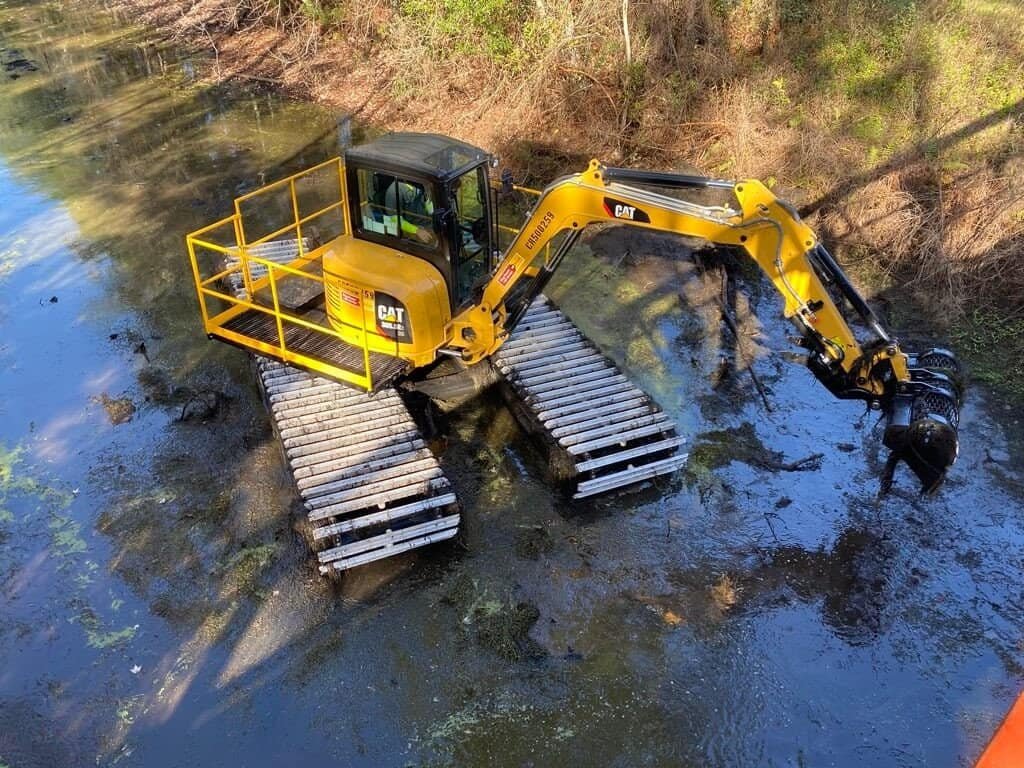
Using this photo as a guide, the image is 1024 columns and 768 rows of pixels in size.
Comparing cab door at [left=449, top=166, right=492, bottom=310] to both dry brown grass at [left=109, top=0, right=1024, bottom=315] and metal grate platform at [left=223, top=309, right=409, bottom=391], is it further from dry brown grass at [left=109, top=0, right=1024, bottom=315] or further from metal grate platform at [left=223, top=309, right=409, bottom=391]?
dry brown grass at [left=109, top=0, right=1024, bottom=315]

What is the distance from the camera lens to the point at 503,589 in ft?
19.6

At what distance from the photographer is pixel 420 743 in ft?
16.1

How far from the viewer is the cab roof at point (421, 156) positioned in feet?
20.4

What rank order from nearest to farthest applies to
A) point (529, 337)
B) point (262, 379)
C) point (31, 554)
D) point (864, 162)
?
point (31, 554) → point (262, 379) → point (529, 337) → point (864, 162)

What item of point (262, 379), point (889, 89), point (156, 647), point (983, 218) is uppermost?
point (889, 89)

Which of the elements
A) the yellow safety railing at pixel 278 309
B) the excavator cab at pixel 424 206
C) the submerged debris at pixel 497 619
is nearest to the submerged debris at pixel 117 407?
the yellow safety railing at pixel 278 309

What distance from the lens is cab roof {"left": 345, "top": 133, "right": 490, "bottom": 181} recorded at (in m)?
6.23

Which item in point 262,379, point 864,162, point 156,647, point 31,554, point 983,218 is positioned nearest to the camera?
point 156,647

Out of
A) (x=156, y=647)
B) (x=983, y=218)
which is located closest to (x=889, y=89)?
(x=983, y=218)

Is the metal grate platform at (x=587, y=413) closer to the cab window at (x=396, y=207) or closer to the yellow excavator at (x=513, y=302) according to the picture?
the yellow excavator at (x=513, y=302)

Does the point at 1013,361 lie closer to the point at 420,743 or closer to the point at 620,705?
the point at 620,705

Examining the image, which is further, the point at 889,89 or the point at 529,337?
the point at 889,89

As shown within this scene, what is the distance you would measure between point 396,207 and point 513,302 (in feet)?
4.82

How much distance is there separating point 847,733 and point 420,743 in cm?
294
